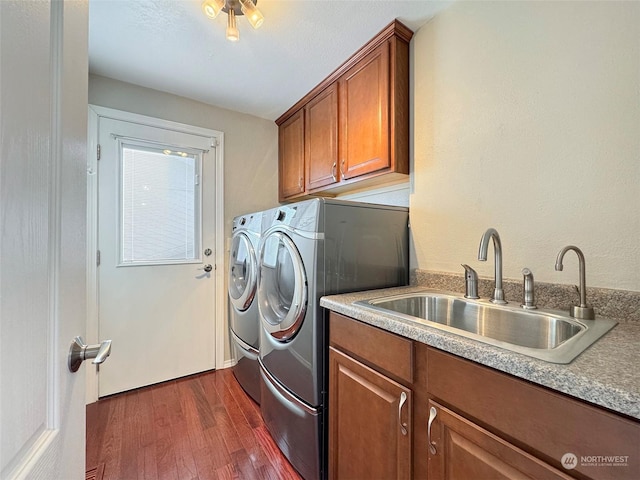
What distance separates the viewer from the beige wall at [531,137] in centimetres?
96

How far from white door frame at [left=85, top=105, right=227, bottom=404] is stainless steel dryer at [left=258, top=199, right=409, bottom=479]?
920 millimetres

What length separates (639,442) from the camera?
475 millimetres

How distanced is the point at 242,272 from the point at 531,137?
191 cm

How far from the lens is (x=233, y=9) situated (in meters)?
1.36

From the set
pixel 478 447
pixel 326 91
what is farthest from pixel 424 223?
pixel 326 91

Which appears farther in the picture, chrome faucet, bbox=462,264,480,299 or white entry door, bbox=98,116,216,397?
white entry door, bbox=98,116,216,397

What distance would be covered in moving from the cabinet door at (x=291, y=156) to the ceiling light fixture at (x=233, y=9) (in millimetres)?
1021

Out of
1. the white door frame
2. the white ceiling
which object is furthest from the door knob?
the white door frame

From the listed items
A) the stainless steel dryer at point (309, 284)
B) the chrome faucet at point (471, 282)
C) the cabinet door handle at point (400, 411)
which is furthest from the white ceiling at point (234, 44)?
the cabinet door handle at point (400, 411)

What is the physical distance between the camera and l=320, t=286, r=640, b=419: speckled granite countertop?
51cm

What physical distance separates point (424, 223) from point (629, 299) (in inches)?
33.7

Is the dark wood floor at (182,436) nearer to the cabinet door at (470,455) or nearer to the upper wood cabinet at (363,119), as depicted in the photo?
the cabinet door at (470,455)

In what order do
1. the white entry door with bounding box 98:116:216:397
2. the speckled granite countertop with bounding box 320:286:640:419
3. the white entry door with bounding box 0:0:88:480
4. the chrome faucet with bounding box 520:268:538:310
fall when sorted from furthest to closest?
the white entry door with bounding box 98:116:216:397, the chrome faucet with bounding box 520:268:538:310, the speckled granite countertop with bounding box 320:286:640:419, the white entry door with bounding box 0:0:88:480

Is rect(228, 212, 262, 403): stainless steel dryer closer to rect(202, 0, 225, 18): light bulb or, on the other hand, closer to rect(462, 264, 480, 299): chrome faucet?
rect(202, 0, 225, 18): light bulb
